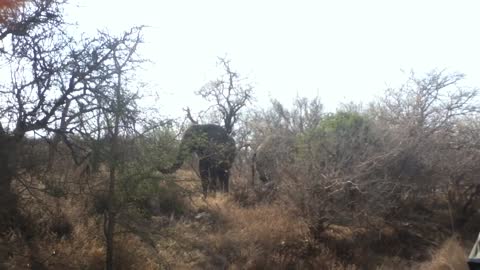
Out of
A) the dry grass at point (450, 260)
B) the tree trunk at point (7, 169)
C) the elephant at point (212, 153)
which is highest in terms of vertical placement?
the elephant at point (212, 153)

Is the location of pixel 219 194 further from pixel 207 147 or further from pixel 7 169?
pixel 7 169

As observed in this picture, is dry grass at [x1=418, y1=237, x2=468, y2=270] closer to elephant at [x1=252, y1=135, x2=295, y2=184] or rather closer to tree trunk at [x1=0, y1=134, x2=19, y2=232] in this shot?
elephant at [x1=252, y1=135, x2=295, y2=184]

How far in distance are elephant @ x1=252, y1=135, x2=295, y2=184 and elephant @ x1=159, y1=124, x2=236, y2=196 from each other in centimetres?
98

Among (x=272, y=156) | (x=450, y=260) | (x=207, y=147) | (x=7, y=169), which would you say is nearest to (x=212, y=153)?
(x=207, y=147)

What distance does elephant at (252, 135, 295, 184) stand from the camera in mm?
18516

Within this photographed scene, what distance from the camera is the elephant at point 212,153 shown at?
13.9m

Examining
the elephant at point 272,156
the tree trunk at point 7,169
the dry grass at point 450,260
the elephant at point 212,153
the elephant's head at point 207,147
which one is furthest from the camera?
the elephant at point 272,156

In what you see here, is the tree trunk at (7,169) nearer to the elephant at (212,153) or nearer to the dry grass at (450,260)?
the elephant at (212,153)

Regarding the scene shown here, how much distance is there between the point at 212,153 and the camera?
633 inches

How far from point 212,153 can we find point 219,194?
2972 millimetres

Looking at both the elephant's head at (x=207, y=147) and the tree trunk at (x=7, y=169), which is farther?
the elephant's head at (x=207, y=147)

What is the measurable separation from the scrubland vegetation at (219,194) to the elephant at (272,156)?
0.07 meters

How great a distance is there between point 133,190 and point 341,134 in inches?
343

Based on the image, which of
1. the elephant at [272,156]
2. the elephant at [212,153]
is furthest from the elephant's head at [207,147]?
the elephant at [272,156]
